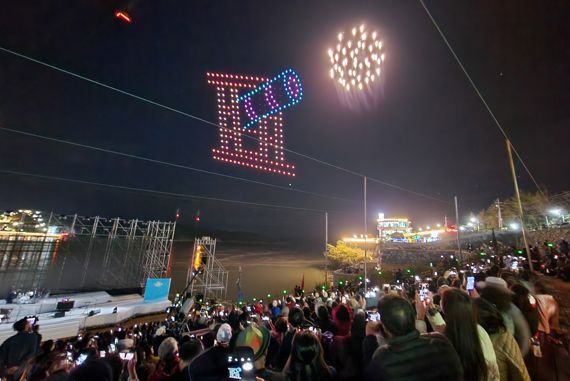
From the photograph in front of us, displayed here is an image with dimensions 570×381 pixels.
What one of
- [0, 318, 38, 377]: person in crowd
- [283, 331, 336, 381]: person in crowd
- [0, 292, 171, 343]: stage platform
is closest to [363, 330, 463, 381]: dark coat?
[283, 331, 336, 381]: person in crowd

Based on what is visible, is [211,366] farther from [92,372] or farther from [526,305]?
[526,305]

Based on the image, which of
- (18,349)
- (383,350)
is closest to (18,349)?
(18,349)

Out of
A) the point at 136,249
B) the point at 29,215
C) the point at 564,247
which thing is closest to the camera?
the point at 564,247

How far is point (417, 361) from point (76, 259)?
3510cm

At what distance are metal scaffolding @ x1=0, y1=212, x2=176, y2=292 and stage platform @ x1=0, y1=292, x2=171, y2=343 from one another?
13.9ft

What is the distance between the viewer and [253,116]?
1320 centimetres

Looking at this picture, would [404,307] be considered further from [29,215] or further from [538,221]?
[538,221]

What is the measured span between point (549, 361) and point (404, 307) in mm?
4745

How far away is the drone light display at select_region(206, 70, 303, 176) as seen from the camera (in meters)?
12.6

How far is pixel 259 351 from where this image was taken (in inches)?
112

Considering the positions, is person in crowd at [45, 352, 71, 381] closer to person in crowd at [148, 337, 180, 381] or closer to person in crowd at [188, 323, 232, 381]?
person in crowd at [148, 337, 180, 381]

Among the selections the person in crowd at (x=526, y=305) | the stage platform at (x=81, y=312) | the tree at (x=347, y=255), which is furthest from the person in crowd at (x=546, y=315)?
the tree at (x=347, y=255)

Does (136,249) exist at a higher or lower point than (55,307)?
higher

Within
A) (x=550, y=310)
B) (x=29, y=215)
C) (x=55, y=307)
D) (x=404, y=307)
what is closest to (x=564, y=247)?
(x=550, y=310)
